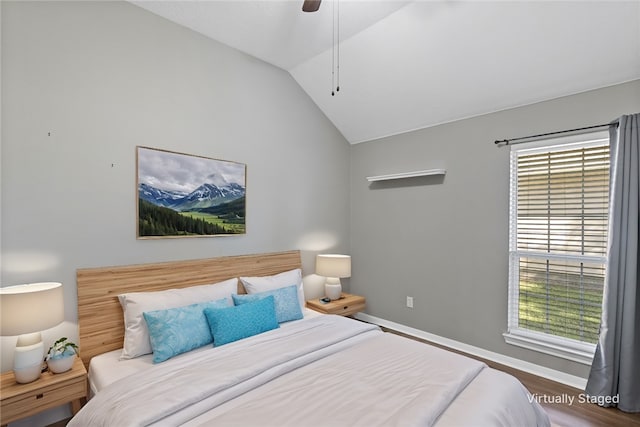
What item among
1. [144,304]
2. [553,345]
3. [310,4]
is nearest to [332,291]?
[144,304]

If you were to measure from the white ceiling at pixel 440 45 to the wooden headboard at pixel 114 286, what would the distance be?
210cm

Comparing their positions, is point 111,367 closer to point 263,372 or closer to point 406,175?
point 263,372

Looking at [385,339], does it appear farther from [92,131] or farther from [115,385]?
[92,131]

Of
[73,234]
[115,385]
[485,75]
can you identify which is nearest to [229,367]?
[115,385]

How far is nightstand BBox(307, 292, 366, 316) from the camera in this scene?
333 cm

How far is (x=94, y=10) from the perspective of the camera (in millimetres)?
2273

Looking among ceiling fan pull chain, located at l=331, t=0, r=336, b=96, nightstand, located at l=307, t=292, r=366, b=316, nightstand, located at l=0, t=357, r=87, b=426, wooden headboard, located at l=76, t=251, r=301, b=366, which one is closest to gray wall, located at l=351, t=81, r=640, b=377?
nightstand, located at l=307, t=292, r=366, b=316

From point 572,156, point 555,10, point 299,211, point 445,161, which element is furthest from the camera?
point 299,211

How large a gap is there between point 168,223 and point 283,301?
46.7 inches

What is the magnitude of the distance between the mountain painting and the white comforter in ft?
3.86

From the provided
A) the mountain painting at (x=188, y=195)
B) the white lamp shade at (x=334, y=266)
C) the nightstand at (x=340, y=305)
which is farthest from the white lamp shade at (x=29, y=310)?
the white lamp shade at (x=334, y=266)

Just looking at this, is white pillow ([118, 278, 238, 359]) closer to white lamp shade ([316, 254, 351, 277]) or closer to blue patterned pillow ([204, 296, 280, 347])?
blue patterned pillow ([204, 296, 280, 347])

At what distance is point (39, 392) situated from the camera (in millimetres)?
1741

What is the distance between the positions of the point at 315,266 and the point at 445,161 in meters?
1.90
